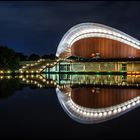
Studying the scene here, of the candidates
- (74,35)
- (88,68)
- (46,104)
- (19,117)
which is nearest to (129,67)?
(88,68)

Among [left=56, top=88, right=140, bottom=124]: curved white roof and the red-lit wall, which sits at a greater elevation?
the red-lit wall

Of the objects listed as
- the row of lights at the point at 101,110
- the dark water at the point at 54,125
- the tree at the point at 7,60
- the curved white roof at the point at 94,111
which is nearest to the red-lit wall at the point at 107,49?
the tree at the point at 7,60

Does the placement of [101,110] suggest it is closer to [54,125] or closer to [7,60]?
[54,125]

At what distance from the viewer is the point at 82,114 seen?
10414 millimetres

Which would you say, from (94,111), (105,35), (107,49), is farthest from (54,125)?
(105,35)

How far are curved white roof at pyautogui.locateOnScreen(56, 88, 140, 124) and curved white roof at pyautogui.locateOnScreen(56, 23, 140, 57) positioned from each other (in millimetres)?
37930

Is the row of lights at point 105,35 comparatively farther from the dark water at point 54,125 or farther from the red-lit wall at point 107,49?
the dark water at point 54,125

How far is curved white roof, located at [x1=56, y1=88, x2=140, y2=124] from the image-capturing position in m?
9.63

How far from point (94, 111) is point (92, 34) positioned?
40.8 metres

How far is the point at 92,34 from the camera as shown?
168ft

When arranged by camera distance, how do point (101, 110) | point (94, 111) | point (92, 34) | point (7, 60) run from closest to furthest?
point (94, 111), point (101, 110), point (7, 60), point (92, 34)

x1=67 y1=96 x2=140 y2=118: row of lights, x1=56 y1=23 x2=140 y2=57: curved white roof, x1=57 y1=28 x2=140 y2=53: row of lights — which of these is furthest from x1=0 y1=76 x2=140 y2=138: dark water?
x1=56 y1=23 x2=140 y2=57: curved white roof

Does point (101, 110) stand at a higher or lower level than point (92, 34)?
lower

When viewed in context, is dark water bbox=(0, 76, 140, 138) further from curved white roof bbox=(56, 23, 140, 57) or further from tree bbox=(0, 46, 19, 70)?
curved white roof bbox=(56, 23, 140, 57)
